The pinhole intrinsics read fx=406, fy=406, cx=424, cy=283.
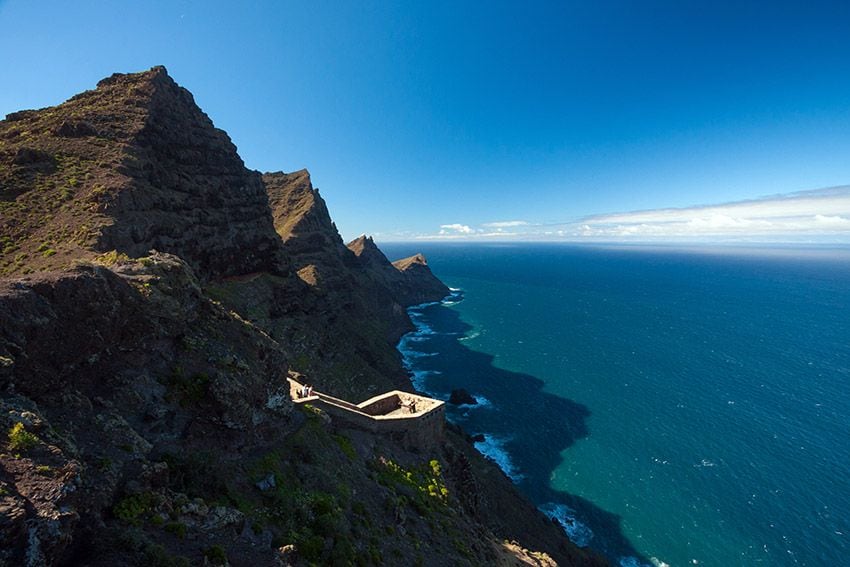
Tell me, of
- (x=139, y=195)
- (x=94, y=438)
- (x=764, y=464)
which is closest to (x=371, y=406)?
(x=94, y=438)

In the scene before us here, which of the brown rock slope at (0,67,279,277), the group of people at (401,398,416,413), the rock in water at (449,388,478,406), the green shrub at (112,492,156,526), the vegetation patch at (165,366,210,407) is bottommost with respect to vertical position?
the rock in water at (449,388,478,406)

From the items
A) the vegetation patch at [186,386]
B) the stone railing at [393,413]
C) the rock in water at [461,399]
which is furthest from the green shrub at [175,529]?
the rock in water at [461,399]

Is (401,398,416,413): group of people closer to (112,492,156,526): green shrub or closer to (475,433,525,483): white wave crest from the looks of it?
(112,492,156,526): green shrub

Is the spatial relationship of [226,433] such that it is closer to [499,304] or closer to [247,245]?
[247,245]

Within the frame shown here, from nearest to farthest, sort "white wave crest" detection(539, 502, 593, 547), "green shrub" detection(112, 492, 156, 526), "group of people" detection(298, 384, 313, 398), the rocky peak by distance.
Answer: "green shrub" detection(112, 492, 156, 526) → "group of people" detection(298, 384, 313, 398) → "white wave crest" detection(539, 502, 593, 547) → the rocky peak

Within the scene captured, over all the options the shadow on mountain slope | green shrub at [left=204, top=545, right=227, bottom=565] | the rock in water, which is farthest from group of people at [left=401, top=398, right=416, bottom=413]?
the rock in water

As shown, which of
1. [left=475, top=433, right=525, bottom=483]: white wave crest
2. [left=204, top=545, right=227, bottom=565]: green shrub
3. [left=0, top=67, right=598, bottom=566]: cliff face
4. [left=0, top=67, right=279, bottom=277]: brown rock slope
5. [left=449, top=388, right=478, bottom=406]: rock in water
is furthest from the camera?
[left=449, top=388, right=478, bottom=406]: rock in water

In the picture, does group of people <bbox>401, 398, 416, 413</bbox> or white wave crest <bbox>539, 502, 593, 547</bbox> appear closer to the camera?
group of people <bbox>401, 398, 416, 413</bbox>
